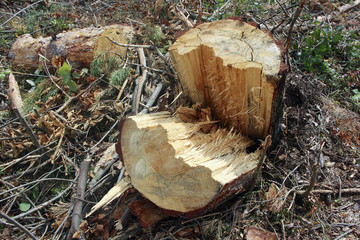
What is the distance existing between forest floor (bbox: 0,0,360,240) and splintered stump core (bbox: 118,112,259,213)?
270 mm

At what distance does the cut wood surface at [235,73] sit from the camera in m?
1.71

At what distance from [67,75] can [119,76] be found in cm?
57

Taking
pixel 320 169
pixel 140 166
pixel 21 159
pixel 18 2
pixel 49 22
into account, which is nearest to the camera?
pixel 140 166

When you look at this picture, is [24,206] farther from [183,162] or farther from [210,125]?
[210,125]

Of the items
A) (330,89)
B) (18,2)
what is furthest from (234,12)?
(18,2)

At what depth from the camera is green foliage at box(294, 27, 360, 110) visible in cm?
273

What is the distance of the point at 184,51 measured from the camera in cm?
195

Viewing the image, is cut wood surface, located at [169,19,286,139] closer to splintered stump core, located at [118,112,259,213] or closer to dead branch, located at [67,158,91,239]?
splintered stump core, located at [118,112,259,213]

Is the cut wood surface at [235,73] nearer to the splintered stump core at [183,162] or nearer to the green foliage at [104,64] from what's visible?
the splintered stump core at [183,162]

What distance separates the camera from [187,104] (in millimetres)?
2248

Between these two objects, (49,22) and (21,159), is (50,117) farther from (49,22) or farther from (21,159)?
(49,22)


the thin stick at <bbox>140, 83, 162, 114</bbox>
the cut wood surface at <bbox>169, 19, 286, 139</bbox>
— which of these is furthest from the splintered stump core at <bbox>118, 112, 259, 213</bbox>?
the thin stick at <bbox>140, 83, 162, 114</bbox>

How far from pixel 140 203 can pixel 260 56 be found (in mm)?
1405

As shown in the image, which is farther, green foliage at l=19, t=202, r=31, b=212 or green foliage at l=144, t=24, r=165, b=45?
green foliage at l=144, t=24, r=165, b=45
